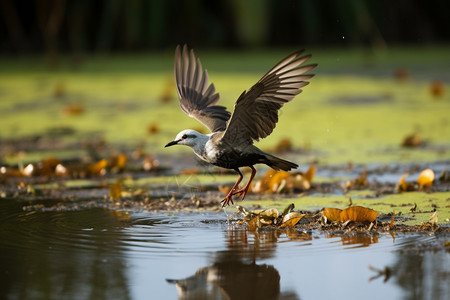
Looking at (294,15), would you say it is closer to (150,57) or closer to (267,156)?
(150,57)

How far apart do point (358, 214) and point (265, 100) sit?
2.95ft

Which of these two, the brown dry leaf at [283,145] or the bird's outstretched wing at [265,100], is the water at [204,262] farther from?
the brown dry leaf at [283,145]

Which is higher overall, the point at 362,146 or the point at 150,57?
the point at 150,57

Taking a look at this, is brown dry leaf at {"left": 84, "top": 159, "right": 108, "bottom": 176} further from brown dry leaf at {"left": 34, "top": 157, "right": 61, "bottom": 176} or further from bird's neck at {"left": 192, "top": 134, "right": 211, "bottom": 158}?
bird's neck at {"left": 192, "top": 134, "right": 211, "bottom": 158}

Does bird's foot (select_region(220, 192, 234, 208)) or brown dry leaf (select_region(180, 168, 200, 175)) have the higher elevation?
brown dry leaf (select_region(180, 168, 200, 175))

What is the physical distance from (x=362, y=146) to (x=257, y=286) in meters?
4.22

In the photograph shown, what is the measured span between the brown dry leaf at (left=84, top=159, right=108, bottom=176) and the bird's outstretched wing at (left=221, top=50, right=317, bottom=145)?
1.78 meters

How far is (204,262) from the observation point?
3.42m

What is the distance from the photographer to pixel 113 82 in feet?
36.1

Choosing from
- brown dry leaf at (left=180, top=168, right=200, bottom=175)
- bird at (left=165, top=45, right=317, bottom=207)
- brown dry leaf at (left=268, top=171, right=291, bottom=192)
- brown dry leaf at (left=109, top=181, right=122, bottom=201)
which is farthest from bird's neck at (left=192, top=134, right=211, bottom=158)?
brown dry leaf at (left=180, top=168, right=200, bottom=175)

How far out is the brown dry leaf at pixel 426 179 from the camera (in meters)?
5.00

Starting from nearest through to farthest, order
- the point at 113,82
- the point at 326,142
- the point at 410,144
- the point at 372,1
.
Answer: the point at 410,144 → the point at 326,142 → the point at 113,82 → the point at 372,1

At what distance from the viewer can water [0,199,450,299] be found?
9.78 ft

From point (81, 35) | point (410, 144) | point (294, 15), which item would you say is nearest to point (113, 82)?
point (81, 35)
